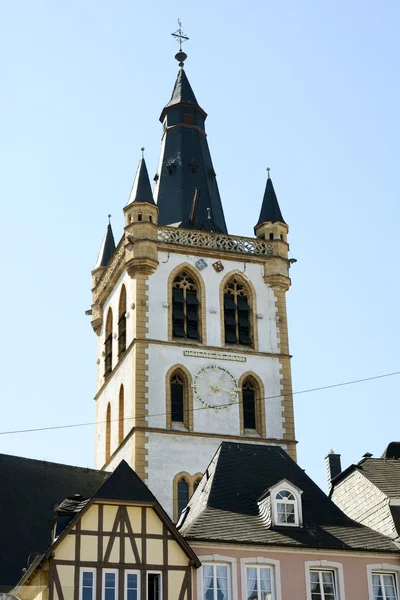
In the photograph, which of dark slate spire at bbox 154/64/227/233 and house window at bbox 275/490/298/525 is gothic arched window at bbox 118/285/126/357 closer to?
dark slate spire at bbox 154/64/227/233

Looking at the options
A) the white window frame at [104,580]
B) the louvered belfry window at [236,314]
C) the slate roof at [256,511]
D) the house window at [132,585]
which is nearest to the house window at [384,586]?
the slate roof at [256,511]

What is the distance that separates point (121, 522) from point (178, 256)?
21244 millimetres

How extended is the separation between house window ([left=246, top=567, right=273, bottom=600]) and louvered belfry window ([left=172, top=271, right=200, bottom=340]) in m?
18.9

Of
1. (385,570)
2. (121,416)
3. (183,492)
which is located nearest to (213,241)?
(121,416)

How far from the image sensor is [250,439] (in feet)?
154

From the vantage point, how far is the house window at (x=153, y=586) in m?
29.3

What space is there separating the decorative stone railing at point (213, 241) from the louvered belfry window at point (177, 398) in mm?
5610

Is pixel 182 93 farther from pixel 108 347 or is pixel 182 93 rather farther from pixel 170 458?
pixel 170 458

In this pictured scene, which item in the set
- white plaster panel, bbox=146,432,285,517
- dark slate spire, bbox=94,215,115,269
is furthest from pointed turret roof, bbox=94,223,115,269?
white plaster panel, bbox=146,432,285,517

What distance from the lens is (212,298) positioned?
49969 mm

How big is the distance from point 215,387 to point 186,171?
11219 millimetres

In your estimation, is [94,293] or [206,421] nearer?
[206,421]

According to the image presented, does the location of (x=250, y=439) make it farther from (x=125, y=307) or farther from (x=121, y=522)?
(x=121, y=522)

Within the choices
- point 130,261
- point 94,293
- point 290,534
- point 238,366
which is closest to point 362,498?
point 290,534
